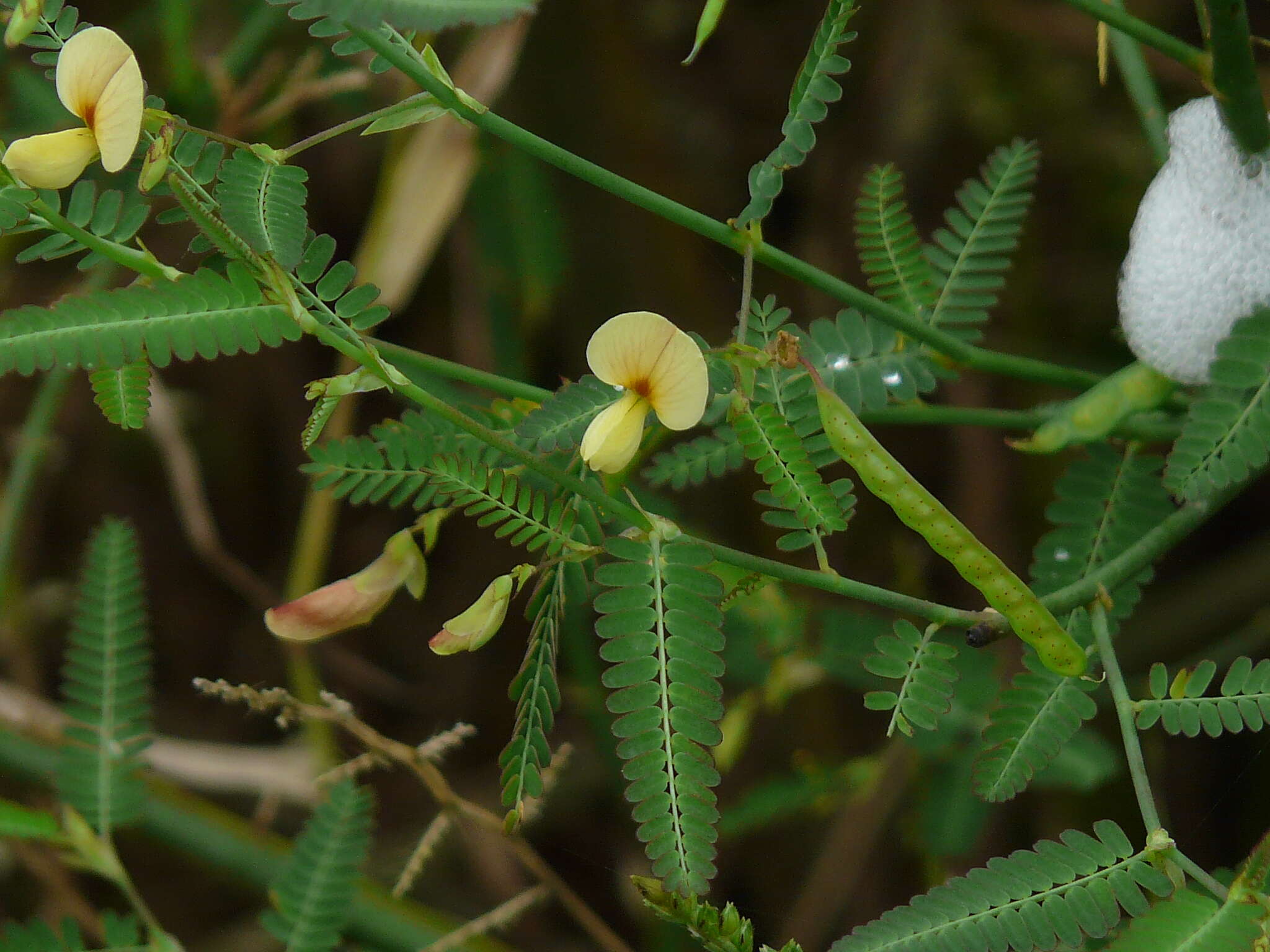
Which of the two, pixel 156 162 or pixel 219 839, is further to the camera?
pixel 219 839

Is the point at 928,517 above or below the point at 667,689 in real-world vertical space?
above

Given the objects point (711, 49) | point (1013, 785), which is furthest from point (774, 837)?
point (711, 49)

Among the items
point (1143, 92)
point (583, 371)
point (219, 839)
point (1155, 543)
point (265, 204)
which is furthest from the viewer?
point (583, 371)

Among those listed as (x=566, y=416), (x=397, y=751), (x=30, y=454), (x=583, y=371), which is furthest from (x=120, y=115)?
(x=583, y=371)

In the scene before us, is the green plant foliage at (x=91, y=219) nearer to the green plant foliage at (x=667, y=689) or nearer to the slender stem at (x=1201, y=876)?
the green plant foliage at (x=667, y=689)

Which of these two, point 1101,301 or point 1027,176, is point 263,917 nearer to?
point 1027,176

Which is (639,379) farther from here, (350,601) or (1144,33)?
(1144,33)

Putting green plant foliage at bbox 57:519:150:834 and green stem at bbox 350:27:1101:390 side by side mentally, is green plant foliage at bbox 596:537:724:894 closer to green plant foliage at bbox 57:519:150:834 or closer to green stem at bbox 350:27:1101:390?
green stem at bbox 350:27:1101:390
